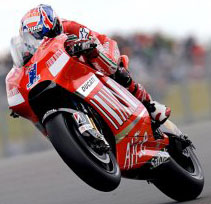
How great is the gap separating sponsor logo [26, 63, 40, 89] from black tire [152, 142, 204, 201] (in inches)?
52.5

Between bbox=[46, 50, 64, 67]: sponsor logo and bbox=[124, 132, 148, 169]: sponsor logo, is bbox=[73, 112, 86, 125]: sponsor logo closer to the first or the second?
bbox=[46, 50, 64, 67]: sponsor logo

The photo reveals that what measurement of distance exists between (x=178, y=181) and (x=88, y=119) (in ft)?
4.18

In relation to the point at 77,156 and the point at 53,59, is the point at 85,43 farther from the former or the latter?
the point at 77,156

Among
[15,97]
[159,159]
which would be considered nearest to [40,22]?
[15,97]

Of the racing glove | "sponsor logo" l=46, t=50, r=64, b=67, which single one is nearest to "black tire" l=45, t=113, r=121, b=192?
"sponsor logo" l=46, t=50, r=64, b=67

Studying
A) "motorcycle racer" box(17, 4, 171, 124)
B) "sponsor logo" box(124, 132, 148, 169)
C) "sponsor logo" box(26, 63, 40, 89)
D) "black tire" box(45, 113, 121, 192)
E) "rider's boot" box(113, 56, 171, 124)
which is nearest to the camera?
"black tire" box(45, 113, 121, 192)

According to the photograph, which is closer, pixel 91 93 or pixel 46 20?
pixel 91 93

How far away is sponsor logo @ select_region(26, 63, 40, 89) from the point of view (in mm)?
5582

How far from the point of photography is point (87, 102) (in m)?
5.65

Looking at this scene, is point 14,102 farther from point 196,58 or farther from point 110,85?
point 196,58

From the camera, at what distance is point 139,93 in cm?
651

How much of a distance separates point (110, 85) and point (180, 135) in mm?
1083

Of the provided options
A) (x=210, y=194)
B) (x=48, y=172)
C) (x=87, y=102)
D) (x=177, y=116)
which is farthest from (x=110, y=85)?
(x=177, y=116)

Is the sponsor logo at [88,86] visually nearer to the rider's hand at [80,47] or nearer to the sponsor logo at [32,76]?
the rider's hand at [80,47]
